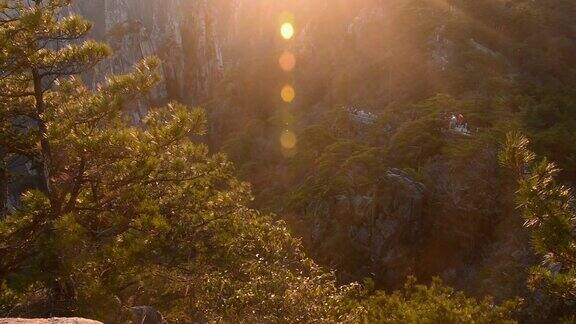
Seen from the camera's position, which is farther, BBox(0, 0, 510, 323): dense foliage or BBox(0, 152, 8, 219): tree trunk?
BBox(0, 152, 8, 219): tree trunk

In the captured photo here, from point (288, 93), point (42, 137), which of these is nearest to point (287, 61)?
point (288, 93)

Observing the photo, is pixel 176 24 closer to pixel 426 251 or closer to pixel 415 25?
pixel 415 25

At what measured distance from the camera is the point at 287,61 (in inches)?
2178

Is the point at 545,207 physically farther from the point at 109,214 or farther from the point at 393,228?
the point at 393,228

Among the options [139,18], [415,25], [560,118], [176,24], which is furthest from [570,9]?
[139,18]

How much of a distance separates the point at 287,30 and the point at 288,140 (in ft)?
81.9

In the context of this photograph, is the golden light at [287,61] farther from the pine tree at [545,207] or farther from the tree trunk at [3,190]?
the pine tree at [545,207]

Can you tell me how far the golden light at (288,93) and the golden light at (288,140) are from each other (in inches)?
352

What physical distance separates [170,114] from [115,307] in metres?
4.12

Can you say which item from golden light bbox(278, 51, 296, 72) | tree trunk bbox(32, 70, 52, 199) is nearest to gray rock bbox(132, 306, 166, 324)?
tree trunk bbox(32, 70, 52, 199)

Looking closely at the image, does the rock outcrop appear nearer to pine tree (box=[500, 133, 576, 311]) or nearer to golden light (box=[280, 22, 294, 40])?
pine tree (box=[500, 133, 576, 311])

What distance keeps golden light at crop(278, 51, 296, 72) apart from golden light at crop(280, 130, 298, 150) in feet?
45.7

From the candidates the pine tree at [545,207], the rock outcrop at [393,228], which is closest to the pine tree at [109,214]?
the pine tree at [545,207]

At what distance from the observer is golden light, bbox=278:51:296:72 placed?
A: 5466 centimetres
